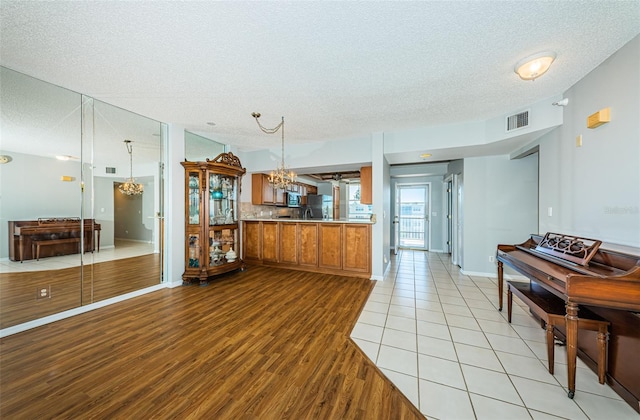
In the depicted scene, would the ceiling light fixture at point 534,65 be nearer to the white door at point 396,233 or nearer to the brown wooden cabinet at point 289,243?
the brown wooden cabinet at point 289,243

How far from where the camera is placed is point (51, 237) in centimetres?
287

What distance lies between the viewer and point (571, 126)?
2465 mm

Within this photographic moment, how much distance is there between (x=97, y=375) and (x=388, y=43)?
135 inches

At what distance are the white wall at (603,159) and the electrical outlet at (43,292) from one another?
5.72m

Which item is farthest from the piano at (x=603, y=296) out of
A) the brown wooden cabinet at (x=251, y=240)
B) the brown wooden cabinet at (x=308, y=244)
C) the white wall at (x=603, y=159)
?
the brown wooden cabinet at (x=251, y=240)

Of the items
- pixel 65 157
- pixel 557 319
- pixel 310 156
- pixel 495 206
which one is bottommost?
pixel 557 319

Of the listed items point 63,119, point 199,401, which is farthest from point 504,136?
point 63,119

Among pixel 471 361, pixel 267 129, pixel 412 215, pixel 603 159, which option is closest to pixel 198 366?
pixel 471 361

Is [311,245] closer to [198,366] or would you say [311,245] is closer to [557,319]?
[198,366]

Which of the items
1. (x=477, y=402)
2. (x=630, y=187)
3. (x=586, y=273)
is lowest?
(x=477, y=402)

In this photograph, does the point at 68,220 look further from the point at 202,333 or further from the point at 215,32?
the point at 215,32

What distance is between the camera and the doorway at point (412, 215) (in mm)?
7113

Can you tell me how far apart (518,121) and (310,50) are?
9.66 ft

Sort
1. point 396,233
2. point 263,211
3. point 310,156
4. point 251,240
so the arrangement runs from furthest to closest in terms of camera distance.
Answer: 1. point 396,233
2. point 263,211
3. point 251,240
4. point 310,156
